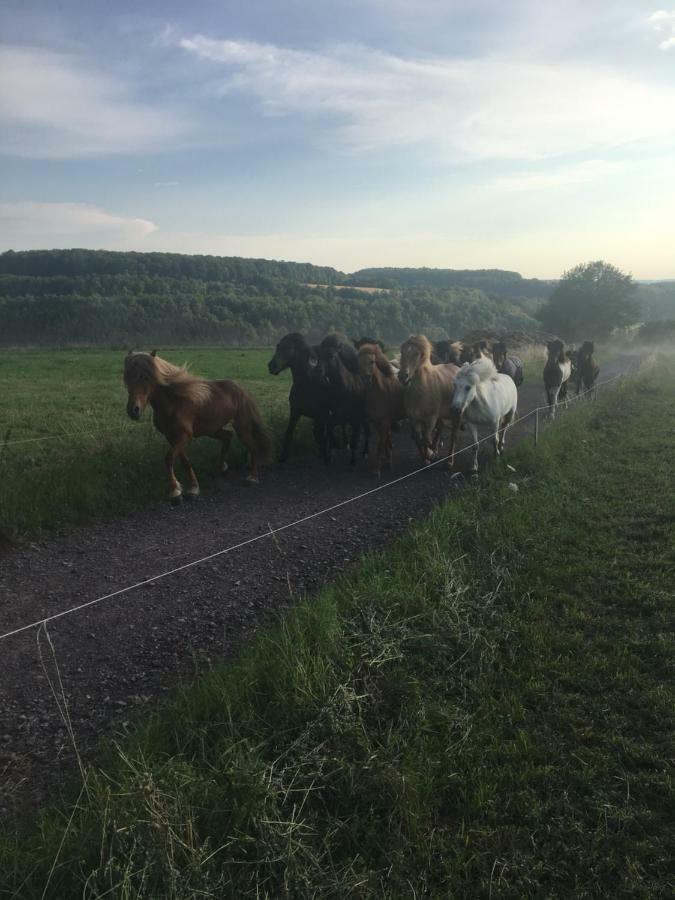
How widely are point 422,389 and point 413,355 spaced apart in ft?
1.95

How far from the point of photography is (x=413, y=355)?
9086 millimetres

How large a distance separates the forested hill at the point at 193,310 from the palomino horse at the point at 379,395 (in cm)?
2948

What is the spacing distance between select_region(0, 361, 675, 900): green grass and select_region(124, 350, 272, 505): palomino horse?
139 inches

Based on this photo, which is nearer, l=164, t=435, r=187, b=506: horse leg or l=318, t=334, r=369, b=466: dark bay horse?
l=164, t=435, r=187, b=506: horse leg

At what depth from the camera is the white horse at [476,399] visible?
8594mm

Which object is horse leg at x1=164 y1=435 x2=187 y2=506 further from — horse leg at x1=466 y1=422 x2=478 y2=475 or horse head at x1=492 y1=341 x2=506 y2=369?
horse head at x1=492 y1=341 x2=506 y2=369

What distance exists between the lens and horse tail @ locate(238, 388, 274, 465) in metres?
8.41

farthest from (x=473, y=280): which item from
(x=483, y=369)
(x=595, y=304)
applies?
(x=483, y=369)

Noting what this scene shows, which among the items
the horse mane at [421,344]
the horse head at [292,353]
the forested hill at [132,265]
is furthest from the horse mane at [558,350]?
the forested hill at [132,265]

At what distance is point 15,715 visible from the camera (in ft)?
11.4

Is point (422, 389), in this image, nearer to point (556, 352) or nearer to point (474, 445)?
point (474, 445)

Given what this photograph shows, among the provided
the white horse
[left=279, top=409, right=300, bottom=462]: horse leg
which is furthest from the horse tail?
the white horse

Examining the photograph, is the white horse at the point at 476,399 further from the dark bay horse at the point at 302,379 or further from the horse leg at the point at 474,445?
the dark bay horse at the point at 302,379

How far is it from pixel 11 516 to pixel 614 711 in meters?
6.31
